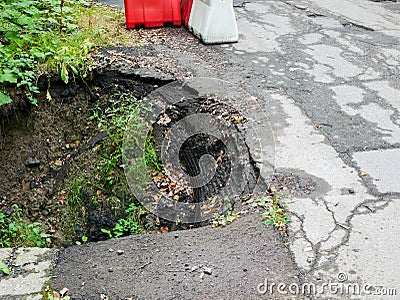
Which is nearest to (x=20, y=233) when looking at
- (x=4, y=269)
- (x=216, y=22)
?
(x=4, y=269)

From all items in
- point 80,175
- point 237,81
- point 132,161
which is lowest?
point 80,175

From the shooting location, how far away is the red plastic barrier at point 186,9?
5734 millimetres

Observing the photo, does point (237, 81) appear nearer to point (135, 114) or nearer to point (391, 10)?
point (135, 114)

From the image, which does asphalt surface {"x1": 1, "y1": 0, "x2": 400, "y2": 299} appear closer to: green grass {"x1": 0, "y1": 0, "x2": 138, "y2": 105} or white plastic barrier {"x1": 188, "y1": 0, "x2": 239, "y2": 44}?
white plastic barrier {"x1": 188, "y1": 0, "x2": 239, "y2": 44}

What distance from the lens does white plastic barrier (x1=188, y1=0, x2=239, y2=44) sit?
5.24 m

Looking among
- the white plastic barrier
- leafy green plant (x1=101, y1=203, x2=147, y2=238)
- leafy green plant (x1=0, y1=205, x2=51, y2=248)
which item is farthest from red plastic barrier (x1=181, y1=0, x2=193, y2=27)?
leafy green plant (x1=0, y1=205, x2=51, y2=248)

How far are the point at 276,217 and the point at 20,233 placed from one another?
84.2 inches

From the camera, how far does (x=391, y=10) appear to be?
6.86 metres

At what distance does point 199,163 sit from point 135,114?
784mm

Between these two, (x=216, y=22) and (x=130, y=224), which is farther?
(x=216, y=22)

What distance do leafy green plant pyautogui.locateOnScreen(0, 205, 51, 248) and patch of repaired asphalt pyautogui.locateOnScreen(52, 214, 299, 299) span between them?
3.39 feet

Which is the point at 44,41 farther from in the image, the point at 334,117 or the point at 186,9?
the point at 334,117

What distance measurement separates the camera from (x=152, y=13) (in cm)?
573

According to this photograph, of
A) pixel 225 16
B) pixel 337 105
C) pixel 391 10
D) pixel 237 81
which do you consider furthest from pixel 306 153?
pixel 391 10
